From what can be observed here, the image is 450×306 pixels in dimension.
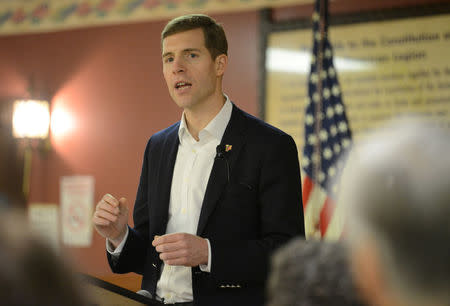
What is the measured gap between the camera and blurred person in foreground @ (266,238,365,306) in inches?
25.0

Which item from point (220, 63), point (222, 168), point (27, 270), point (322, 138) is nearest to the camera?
point (27, 270)

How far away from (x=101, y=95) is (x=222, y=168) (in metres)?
3.28

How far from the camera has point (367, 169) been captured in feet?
1.87

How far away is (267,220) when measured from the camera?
1.82 meters

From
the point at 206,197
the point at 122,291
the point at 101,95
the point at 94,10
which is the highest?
the point at 94,10

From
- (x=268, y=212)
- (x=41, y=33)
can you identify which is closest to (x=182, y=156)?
(x=268, y=212)

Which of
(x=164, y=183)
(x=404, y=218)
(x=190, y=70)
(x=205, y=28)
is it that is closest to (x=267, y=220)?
(x=164, y=183)

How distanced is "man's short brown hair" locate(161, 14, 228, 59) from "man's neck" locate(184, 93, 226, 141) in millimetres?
187

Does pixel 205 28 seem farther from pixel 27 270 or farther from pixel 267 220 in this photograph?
pixel 27 270

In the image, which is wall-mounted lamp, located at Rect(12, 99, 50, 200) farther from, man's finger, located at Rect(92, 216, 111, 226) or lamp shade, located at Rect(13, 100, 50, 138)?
man's finger, located at Rect(92, 216, 111, 226)

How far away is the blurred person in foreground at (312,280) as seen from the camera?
0.64 m

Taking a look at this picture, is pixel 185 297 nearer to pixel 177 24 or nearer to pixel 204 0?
pixel 177 24

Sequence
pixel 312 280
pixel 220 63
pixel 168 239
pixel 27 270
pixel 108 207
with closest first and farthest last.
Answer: pixel 27 270
pixel 312 280
pixel 168 239
pixel 108 207
pixel 220 63

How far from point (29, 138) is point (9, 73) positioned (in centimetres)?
79
